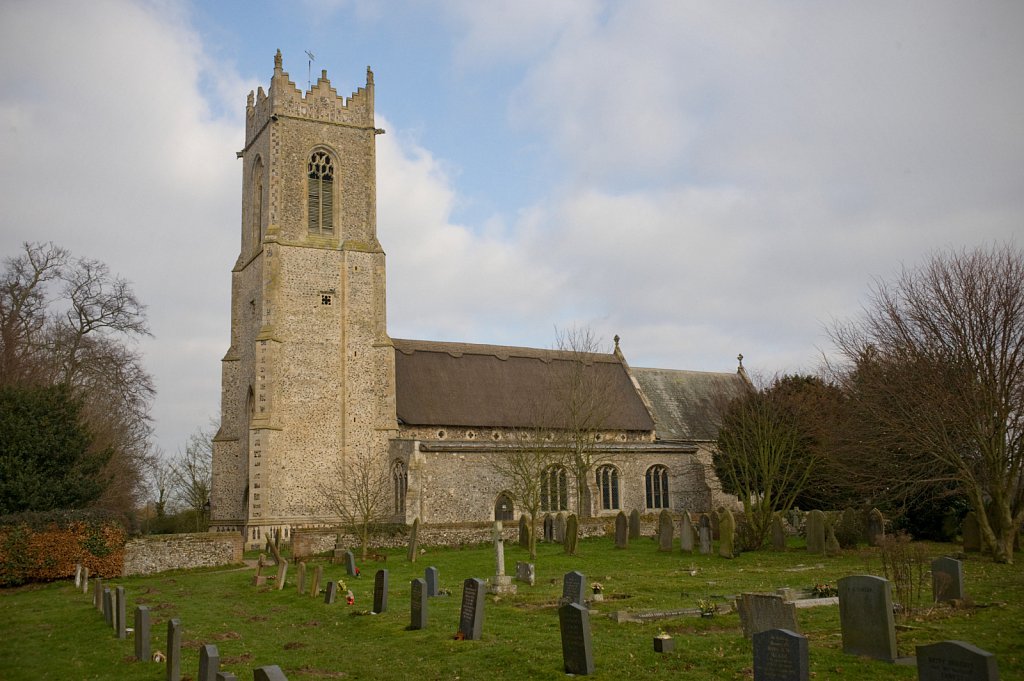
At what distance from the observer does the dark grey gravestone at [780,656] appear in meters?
7.32

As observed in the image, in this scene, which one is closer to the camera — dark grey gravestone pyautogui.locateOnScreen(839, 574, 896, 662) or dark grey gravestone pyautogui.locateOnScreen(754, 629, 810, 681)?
dark grey gravestone pyautogui.locateOnScreen(754, 629, 810, 681)

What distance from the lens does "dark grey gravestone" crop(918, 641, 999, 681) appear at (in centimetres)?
634

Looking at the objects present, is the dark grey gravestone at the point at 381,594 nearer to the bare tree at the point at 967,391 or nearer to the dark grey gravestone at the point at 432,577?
the dark grey gravestone at the point at 432,577

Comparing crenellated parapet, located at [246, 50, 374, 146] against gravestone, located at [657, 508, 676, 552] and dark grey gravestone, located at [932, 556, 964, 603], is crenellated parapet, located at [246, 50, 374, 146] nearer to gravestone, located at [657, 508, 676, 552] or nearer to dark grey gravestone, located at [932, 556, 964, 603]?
gravestone, located at [657, 508, 676, 552]

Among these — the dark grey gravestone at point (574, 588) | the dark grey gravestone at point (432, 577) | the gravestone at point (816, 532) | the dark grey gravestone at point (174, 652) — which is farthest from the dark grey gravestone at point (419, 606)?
the gravestone at point (816, 532)

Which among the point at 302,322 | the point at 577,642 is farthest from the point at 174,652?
the point at 302,322

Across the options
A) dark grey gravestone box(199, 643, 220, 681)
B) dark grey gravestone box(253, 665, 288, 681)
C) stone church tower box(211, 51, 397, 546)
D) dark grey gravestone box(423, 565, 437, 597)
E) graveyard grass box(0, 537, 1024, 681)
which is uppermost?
stone church tower box(211, 51, 397, 546)

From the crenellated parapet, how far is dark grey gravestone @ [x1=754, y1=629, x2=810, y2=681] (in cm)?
2917

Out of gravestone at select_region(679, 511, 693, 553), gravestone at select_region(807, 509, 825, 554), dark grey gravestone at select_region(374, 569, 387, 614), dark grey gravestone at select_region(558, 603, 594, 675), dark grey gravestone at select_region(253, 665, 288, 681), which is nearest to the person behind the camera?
dark grey gravestone at select_region(253, 665, 288, 681)

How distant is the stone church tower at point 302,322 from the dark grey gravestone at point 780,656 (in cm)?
2317

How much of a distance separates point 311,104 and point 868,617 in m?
29.1

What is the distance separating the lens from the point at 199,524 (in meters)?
37.9

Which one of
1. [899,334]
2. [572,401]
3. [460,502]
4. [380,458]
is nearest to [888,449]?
[899,334]

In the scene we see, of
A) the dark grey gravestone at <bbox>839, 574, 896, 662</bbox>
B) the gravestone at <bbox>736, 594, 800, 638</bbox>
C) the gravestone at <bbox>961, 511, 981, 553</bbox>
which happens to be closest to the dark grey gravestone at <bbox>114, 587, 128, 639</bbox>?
the gravestone at <bbox>736, 594, 800, 638</bbox>
